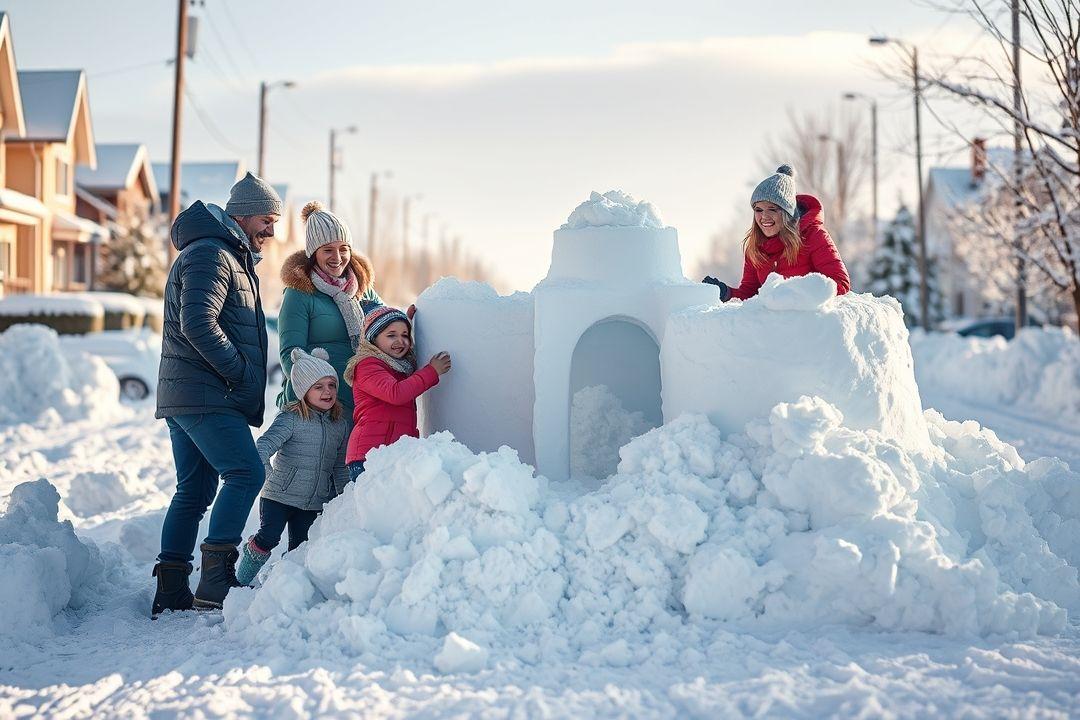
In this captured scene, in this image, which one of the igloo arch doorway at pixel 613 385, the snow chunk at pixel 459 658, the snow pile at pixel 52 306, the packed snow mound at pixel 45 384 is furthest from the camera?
the snow pile at pixel 52 306

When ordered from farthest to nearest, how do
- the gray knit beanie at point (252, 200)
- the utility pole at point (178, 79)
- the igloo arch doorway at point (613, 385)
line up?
the utility pole at point (178, 79) → the igloo arch doorway at point (613, 385) → the gray knit beanie at point (252, 200)

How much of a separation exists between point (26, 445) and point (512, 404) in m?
7.18

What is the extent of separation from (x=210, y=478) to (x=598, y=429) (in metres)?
2.25

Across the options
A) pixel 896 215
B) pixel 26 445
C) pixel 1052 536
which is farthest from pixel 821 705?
pixel 896 215

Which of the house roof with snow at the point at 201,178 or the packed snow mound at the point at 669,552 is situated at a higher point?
the house roof with snow at the point at 201,178

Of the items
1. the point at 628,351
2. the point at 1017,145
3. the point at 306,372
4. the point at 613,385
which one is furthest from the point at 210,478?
the point at 1017,145

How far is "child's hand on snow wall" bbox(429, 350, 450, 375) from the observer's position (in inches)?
217

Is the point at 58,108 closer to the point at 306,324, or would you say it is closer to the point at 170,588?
the point at 306,324

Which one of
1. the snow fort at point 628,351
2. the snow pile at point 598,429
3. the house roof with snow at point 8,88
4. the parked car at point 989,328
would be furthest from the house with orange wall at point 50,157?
the parked car at point 989,328

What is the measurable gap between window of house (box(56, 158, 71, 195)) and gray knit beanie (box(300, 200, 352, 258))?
24.2 metres

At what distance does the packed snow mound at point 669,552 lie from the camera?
13.4 ft

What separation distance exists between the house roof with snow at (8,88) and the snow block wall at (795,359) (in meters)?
21.2

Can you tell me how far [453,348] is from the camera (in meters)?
5.84

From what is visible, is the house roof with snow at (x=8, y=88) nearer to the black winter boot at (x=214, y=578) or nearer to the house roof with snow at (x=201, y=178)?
the house roof with snow at (x=201, y=178)
